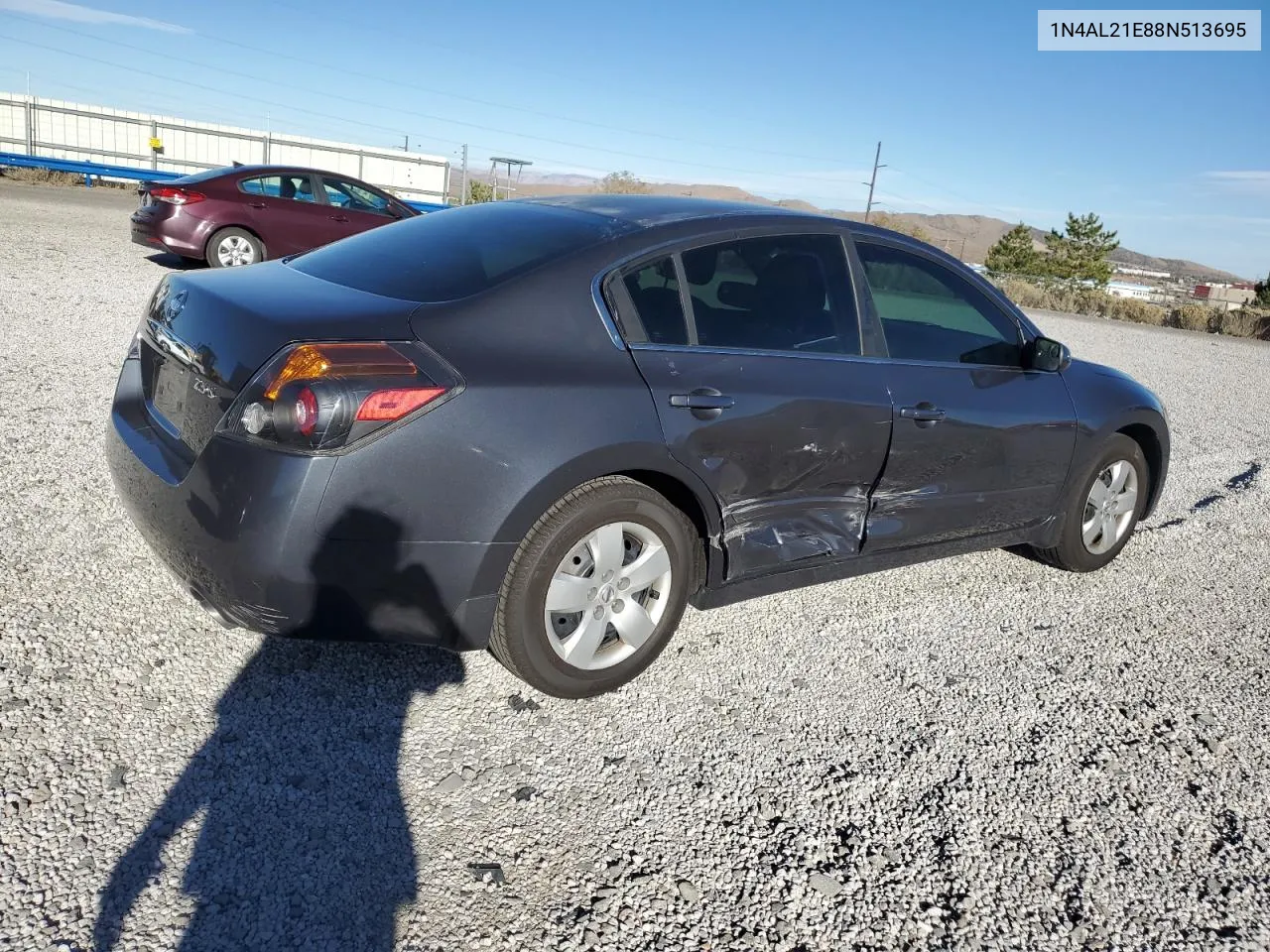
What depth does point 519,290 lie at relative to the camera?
120 inches

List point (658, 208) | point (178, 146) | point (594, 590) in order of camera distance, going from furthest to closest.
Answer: point (178, 146)
point (658, 208)
point (594, 590)

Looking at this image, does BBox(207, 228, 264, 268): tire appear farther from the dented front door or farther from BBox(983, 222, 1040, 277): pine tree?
BBox(983, 222, 1040, 277): pine tree

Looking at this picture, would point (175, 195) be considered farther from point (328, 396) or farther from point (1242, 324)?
point (1242, 324)

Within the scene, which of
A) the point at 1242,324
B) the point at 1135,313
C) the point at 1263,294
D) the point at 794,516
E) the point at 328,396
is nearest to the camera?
the point at 328,396

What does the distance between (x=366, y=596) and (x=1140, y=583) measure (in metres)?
4.00

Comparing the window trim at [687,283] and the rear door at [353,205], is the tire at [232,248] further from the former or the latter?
the window trim at [687,283]

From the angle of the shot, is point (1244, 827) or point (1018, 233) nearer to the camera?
point (1244, 827)

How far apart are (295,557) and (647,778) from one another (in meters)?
1.18

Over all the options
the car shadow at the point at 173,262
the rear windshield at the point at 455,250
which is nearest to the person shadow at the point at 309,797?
the rear windshield at the point at 455,250

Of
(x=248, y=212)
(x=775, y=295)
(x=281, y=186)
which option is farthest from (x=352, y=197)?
(x=775, y=295)

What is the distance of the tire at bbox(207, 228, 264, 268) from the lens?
1248 cm

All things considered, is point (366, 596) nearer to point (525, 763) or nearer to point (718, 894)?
point (525, 763)

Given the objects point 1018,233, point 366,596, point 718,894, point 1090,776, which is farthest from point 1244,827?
point 1018,233

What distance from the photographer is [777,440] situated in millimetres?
3426
